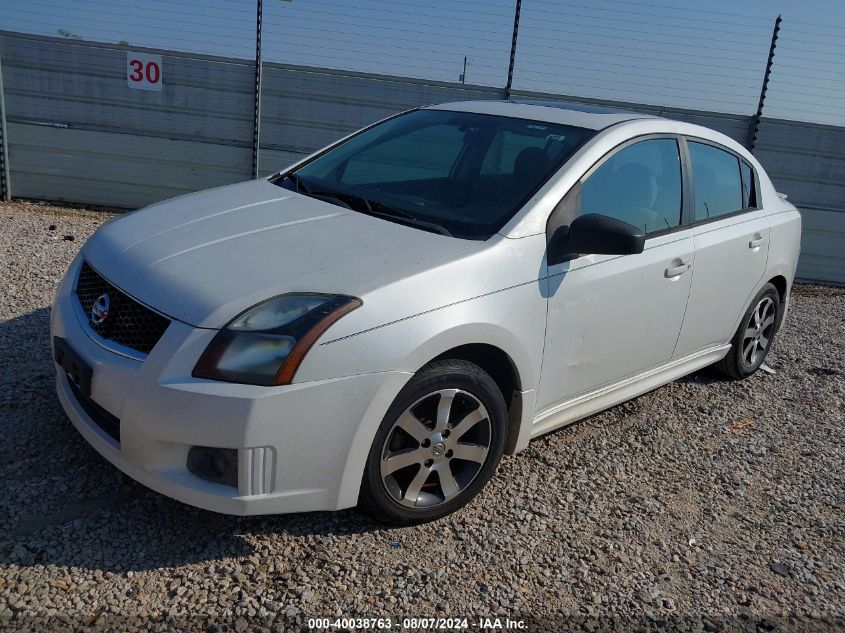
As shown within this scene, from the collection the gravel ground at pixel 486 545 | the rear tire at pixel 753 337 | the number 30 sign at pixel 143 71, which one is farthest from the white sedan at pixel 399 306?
the number 30 sign at pixel 143 71

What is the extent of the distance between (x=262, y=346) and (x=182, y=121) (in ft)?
25.5

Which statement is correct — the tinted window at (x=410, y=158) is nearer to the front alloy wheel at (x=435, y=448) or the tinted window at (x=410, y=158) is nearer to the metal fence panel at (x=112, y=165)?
the front alloy wheel at (x=435, y=448)

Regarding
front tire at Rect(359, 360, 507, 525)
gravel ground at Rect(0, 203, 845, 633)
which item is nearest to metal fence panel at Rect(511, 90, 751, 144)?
gravel ground at Rect(0, 203, 845, 633)

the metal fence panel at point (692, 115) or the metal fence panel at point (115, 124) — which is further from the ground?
the metal fence panel at point (692, 115)

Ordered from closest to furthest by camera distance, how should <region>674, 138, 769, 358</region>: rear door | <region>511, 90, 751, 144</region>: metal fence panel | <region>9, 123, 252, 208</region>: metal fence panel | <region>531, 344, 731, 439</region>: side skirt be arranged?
<region>531, 344, 731, 439</region>: side skirt → <region>674, 138, 769, 358</region>: rear door → <region>9, 123, 252, 208</region>: metal fence panel → <region>511, 90, 751, 144</region>: metal fence panel

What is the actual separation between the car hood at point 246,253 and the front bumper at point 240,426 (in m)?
0.19

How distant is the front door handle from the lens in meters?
3.82

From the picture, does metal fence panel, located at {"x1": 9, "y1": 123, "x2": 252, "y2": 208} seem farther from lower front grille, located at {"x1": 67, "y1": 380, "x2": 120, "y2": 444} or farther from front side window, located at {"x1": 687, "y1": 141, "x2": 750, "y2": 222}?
lower front grille, located at {"x1": 67, "y1": 380, "x2": 120, "y2": 444}

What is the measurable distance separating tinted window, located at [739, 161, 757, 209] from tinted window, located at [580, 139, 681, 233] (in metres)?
0.87

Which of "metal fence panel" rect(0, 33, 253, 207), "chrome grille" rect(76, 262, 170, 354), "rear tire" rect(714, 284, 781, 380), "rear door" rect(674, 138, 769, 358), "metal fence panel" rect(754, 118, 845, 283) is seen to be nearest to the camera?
"chrome grille" rect(76, 262, 170, 354)

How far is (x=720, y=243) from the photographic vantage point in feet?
14.0

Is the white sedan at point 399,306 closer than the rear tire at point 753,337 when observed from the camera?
Yes

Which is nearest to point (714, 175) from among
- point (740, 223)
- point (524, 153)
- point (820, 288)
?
point (740, 223)

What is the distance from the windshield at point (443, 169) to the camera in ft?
11.1
